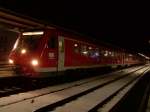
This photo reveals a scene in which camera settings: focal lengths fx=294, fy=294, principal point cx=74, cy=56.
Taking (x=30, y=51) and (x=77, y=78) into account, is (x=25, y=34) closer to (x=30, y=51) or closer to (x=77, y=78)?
(x=30, y=51)

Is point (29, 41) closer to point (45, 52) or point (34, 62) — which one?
point (45, 52)

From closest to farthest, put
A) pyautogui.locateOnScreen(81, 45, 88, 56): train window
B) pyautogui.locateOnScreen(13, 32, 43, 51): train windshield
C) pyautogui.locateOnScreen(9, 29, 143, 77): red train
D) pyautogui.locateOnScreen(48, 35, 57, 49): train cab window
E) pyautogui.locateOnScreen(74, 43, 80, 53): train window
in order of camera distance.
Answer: pyautogui.locateOnScreen(9, 29, 143, 77): red train → pyautogui.locateOnScreen(13, 32, 43, 51): train windshield → pyautogui.locateOnScreen(48, 35, 57, 49): train cab window → pyautogui.locateOnScreen(74, 43, 80, 53): train window → pyautogui.locateOnScreen(81, 45, 88, 56): train window

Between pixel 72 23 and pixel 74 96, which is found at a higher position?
pixel 72 23

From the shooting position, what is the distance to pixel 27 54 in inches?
533

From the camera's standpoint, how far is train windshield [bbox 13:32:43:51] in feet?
45.4

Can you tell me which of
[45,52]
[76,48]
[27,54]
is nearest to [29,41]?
[27,54]

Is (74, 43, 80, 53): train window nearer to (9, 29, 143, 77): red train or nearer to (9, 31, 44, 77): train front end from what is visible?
(9, 29, 143, 77): red train

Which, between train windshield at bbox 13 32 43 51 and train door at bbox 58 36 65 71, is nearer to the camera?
train windshield at bbox 13 32 43 51

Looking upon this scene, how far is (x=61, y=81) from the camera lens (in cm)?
1728

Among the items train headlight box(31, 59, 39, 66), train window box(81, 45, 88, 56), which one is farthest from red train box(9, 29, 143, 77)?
train window box(81, 45, 88, 56)

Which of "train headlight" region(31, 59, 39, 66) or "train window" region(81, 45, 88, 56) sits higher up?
"train window" region(81, 45, 88, 56)

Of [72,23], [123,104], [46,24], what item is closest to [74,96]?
[123,104]

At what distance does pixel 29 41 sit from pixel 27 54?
853mm

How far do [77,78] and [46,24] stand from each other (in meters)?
6.26
